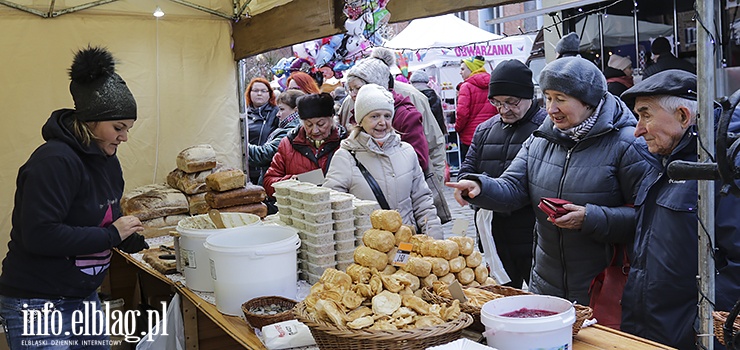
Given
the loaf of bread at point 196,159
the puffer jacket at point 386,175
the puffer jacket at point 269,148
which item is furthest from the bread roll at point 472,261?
the puffer jacket at point 269,148

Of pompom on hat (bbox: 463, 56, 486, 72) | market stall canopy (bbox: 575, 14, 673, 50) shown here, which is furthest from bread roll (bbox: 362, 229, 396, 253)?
market stall canopy (bbox: 575, 14, 673, 50)

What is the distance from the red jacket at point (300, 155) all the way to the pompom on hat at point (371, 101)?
0.81 m

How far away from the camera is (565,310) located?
2.00 m

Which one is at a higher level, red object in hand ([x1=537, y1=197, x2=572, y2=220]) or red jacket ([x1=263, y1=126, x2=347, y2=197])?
red jacket ([x1=263, y1=126, x2=347, y2=197])

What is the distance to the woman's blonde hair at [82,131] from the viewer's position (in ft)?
9.39

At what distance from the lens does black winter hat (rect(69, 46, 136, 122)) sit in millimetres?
2873

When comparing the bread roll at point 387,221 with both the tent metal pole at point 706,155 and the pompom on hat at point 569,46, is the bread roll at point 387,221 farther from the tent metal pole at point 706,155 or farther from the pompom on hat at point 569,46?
the pompom on hat at point 569,46

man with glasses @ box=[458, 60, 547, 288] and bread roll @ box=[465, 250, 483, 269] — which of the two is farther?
man with glasses @ box=[458, 60, 547, 288]

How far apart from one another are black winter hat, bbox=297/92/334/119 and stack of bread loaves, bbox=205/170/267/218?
0.70 meters

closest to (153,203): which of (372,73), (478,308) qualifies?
(372,73)

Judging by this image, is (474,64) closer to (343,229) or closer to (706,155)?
(343,229)

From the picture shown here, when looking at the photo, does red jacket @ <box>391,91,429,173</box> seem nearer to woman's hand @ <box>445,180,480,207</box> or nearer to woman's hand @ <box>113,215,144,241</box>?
woman's hand @ <box>445,180,480,207</box>

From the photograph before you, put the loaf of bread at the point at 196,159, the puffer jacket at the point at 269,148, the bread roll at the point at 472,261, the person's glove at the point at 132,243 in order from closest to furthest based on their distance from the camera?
the bread roll at the point at 472,261 < the person's glove at the point at 132,243 < the loaf of bread at the point at 196,159 < the puffer jacket at the point at 269,148

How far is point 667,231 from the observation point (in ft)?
7.97
